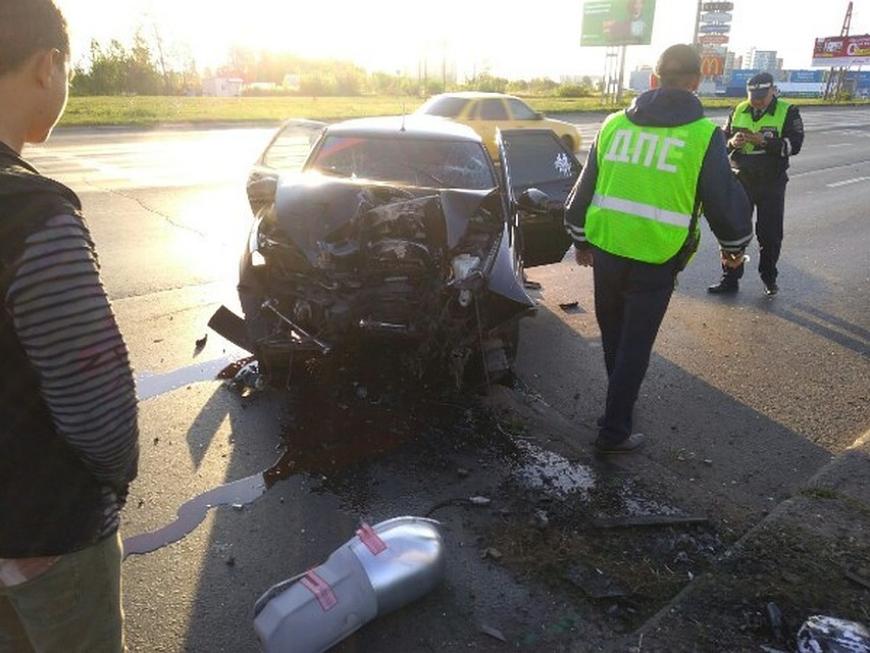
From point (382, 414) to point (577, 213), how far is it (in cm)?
162

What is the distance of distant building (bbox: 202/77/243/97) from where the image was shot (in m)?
46.5

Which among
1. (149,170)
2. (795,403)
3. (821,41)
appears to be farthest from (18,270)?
(821,41)

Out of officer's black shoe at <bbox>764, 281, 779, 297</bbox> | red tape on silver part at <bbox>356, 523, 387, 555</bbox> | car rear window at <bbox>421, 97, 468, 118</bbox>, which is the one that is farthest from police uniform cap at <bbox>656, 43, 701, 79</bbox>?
car rear window at <bbox>421, 97, 468, 118</bbox>

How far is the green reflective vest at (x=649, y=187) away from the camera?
3246 mm

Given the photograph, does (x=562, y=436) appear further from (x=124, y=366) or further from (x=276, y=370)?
(x=124, y=366)

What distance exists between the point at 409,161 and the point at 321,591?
378 centimetres

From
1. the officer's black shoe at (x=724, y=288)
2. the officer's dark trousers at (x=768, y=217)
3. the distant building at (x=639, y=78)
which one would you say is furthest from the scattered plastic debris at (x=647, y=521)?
the distant building at (x=639, y=78)

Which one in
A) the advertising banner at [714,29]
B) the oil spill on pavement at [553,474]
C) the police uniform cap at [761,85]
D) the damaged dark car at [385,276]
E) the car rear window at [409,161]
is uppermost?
the advertising banner at [714,29]

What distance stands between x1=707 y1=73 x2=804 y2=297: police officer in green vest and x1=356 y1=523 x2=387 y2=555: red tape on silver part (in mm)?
5152

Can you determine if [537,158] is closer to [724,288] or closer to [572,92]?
[724,288]

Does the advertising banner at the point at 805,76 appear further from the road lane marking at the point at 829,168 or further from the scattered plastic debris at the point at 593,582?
the scattered plastic debris at the point at 593,582

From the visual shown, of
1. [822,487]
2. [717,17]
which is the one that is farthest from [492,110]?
[717,17]

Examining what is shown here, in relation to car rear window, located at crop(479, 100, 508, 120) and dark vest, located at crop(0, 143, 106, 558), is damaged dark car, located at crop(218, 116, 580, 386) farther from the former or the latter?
car rear window, located at crop(479, 100, 508, 120)

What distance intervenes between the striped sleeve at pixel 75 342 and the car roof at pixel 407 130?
4.58m
